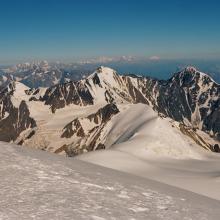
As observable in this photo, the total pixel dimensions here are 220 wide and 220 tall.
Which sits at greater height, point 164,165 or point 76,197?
point 76,197

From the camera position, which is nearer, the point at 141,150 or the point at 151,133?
the point at 141,150

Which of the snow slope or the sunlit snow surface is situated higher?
the sunlit snow surface

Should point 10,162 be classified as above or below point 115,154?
above

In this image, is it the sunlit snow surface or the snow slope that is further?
the snow slope

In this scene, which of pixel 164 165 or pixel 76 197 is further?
pixel 164 165

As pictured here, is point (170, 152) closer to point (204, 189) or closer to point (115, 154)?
point (115, 154)

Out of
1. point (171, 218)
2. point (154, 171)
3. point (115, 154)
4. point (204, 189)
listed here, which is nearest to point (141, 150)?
point (115, 154)

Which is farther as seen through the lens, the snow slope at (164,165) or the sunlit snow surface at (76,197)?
the snow slope at (164,165)

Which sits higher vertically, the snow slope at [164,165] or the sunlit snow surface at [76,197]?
the sunlit snow surface at [76,197]
